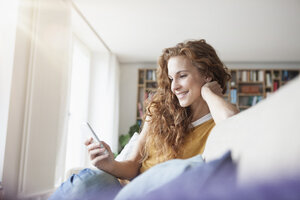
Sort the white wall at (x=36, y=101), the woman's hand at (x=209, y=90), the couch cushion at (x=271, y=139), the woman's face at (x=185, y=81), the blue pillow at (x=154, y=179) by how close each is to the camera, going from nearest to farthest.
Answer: the couch cushion at (x=271, y=139) < the blue pillow at (x=154, y=179) < the woman's hand at (x=209, y=90) < the woman's face at (x=185, y=81) < the white wall at (x=36, y=101)

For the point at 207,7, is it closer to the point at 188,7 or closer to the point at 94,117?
the point at 188,7

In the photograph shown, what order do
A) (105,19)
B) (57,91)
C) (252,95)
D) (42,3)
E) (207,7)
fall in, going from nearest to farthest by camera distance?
1. (42,3)
2. (57,91)
3. (207,7)
4. (105,19)
5. (252,95)

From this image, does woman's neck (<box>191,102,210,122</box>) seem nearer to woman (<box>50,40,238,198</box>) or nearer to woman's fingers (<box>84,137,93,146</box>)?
woman (<box>50,40,238,198</box>)

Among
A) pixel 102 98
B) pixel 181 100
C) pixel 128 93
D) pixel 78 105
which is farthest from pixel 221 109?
pixel 128 93

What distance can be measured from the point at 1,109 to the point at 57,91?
76cm

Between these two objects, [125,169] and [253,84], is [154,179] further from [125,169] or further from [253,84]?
[253,84]

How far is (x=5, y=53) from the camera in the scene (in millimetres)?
2564

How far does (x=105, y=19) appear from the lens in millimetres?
4184

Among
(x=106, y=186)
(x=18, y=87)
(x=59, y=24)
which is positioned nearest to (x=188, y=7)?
(x=59, y=24)

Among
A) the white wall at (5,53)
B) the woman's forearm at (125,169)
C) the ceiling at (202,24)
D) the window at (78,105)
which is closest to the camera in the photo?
the woman's forearm at (125,169)

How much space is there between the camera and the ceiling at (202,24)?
371cm

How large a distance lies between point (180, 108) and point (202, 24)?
10.2 feet

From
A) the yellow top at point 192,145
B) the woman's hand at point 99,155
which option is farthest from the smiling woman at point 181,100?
the woman's hand at point 99,155

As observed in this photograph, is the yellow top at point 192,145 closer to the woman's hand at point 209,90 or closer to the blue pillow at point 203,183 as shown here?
the woman's hand at point 209,90
